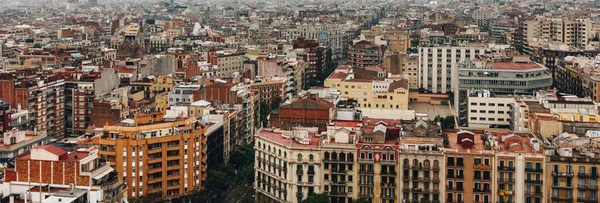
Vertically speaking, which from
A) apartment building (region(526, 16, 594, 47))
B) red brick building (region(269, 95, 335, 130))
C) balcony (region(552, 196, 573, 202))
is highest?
apartment building (region(526, 16, 594, 47))

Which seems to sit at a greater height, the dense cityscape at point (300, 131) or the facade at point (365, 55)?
the facade at point (365, 55)

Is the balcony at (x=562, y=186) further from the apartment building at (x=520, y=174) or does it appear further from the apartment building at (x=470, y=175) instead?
the apartment building at (x=470, y=175)

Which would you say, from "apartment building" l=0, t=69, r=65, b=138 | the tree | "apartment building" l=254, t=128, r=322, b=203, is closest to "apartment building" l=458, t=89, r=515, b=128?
"apartment building" l=254, t=128, r=322, b=203

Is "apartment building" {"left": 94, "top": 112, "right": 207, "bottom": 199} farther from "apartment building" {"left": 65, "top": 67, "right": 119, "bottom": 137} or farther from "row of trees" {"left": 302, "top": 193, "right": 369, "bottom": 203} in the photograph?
"apartment building" {"left": 65, "top": 67, "right": 119, "bottom": 137}

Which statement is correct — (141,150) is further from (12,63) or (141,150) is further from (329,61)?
(329,61)

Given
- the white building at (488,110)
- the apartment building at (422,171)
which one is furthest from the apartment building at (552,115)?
the apartment building at (422,171)

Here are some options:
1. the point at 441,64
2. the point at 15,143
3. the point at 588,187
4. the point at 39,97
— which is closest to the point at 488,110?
the point at 588,187

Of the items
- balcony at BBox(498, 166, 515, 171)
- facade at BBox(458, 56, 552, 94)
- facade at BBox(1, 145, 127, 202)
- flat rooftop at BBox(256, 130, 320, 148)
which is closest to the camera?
facade at BBox(1, 145, 127, 202)

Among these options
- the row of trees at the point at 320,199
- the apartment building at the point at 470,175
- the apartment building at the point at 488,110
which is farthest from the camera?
the apartment building at the point at 488,110

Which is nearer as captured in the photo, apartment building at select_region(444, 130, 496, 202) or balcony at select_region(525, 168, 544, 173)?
balcony at select_region(525, 168, 544, 173)
